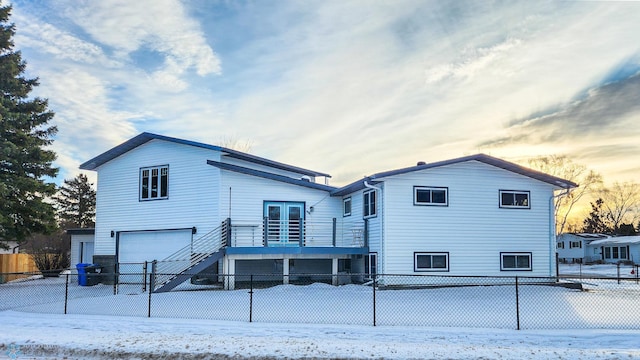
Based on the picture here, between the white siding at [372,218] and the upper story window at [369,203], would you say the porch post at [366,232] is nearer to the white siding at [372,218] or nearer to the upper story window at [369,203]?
the white siding at [372,218]

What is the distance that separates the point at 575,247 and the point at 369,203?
48.9 m

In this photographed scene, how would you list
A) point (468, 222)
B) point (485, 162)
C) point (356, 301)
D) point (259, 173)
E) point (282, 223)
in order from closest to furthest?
point (356, 301) → point (468, 222) → point (485, 162) → point (259, 173) → point (282, 223)

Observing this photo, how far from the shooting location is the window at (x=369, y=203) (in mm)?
23109

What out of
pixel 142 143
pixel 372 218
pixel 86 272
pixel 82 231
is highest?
pixel 142 143

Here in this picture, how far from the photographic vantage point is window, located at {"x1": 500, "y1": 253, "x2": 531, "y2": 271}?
23219mm

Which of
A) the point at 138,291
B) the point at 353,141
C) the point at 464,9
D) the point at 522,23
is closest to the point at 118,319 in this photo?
the point at 138,291

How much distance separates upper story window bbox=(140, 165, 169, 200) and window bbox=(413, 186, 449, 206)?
11.3m

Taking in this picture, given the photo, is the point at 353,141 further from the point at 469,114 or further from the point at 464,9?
the point at 464,9

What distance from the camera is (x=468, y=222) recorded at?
904 inches

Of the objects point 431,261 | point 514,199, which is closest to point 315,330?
point 431,261

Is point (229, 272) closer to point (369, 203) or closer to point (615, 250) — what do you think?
point (369, 203)

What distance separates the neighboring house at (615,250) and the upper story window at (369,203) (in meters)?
39.9

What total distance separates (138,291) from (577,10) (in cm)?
1876

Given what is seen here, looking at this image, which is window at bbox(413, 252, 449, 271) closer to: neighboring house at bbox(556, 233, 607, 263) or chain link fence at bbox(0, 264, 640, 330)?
chain link fence at bbox(0, 264, 640, 330)
